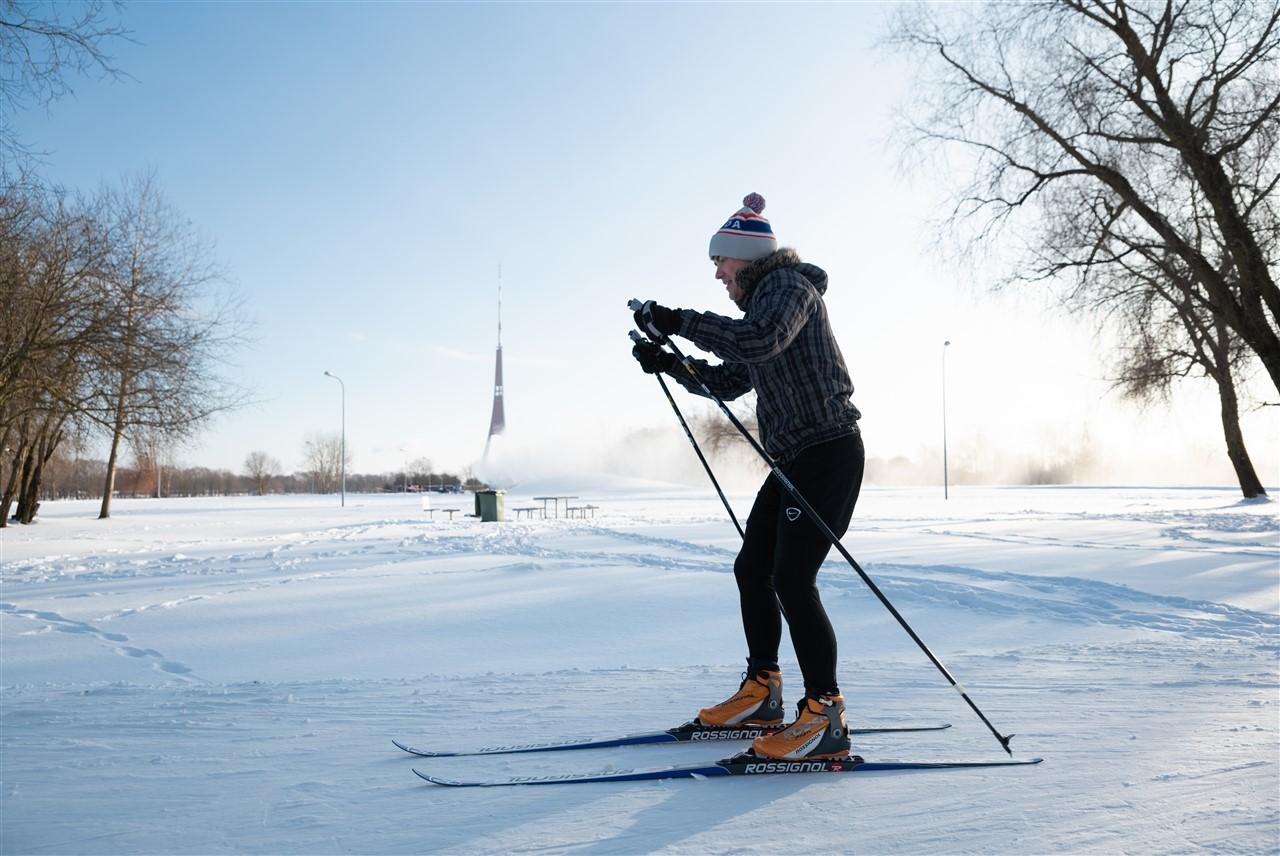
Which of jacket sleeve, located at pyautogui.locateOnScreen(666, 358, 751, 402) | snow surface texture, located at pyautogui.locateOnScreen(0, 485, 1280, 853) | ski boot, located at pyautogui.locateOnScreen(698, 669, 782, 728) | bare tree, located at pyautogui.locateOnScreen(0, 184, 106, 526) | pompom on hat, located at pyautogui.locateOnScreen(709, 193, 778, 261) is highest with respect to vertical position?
bare tree, located at pyautogui.locateOnScreen(0, 184, 106, 526)

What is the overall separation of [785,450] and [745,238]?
80 cm

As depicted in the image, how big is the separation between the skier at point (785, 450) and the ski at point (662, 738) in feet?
0.12

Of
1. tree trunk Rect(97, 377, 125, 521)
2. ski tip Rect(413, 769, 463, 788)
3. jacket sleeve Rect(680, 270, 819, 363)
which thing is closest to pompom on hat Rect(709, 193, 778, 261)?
jacket sleeve Rect(680, 270, 819, 363)

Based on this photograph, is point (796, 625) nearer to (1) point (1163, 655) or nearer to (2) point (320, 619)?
(1) point (1163, 655)

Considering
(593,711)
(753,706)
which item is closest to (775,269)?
(753,706)

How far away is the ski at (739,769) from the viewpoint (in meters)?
2.22

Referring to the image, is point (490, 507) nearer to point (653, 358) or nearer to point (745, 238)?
point (653, 358)

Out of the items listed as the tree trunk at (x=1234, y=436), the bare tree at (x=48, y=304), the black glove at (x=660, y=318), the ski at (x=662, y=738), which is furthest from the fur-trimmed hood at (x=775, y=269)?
the tree trunk at (x=1234, y=436)

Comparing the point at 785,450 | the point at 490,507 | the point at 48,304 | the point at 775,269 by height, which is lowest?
the point at 490,507

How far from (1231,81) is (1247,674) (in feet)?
35.0

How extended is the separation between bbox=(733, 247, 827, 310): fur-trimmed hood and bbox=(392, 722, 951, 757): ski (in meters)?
1.55

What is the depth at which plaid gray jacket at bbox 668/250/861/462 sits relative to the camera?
8.22ft

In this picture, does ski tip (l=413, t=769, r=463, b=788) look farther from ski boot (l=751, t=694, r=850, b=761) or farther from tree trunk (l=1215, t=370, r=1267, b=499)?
tree trunk (l=1215, t=370, r=1267, b=499)

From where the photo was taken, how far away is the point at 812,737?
2.40 m
